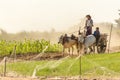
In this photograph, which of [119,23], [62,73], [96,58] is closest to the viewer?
[62,73]

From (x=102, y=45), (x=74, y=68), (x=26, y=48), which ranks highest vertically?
(x=102, y=45)

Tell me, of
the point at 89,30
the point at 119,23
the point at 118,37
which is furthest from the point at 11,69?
the point at 119,23

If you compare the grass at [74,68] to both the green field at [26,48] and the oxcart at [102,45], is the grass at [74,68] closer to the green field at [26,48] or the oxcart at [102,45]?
the oxcart at [102,45]

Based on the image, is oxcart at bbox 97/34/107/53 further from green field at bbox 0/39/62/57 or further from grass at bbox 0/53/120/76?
grass at bbox 0/53/120/76

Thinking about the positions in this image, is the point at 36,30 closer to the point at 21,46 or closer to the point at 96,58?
the point at 21,46

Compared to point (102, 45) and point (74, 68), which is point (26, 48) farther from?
point (74, 68)

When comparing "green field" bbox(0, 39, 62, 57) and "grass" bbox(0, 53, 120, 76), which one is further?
"green field" bbox(0, 39, 62, 57)

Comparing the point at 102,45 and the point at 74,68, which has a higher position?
the point at 102,45

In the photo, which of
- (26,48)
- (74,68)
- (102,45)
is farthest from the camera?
(26,48)

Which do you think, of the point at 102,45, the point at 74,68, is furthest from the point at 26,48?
the point at 74,68

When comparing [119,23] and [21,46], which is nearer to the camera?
[21,46]

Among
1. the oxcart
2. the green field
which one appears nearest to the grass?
the oxcart

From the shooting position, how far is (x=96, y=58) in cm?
2972

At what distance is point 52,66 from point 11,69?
77.6 inches
